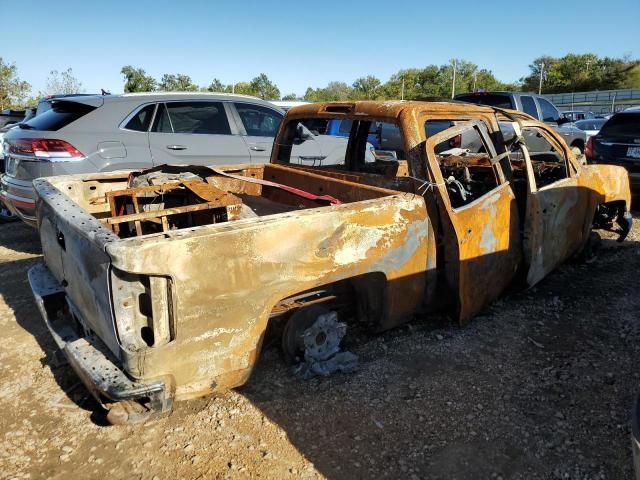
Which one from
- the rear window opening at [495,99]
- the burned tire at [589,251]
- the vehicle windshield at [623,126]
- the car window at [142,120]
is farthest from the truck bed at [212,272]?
the rear window opening at [495,99]

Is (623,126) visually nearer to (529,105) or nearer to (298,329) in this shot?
(529,105)

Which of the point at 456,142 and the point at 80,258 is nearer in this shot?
the point at 80,258

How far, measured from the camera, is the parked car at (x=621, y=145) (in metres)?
7.54

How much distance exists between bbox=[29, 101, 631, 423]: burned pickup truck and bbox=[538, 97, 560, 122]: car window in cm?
572

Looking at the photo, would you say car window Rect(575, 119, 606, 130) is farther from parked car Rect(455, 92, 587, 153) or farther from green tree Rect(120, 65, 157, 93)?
green tree Rect(120, 65, 157, 93)

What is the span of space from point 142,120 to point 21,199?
1533 millimetres

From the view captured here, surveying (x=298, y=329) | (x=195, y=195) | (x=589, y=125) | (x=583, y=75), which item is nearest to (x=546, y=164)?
(x=298, y=329)

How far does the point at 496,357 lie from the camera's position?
3.34 m

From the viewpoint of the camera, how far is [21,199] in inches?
201

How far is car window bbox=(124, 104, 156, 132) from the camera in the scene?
18.6ft

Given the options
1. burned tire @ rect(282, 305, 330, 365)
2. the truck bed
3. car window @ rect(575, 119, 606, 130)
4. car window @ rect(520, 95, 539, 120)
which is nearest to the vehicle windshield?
car window @ rect(520, 95, 539, 120)

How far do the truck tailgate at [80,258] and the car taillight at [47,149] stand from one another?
2079 mm

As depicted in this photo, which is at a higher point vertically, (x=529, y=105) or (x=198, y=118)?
(x=529, y=105)

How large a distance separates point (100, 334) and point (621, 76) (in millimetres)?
68908
